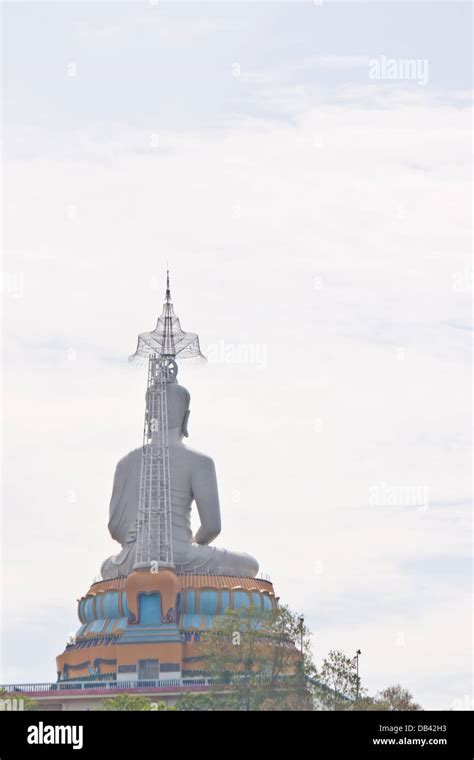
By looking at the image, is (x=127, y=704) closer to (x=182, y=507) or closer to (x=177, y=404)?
(x=182, y=507)

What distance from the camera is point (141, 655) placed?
60.3 metres

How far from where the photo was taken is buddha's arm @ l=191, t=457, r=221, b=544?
218 feet

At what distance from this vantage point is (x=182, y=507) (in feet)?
217

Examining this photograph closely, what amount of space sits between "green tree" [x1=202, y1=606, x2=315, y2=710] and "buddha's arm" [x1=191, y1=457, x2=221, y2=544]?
15.9 m

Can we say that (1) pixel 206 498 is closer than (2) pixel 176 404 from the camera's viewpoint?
Yes

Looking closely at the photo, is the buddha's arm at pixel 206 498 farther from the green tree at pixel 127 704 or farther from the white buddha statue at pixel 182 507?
the green tree at pixel 127 704

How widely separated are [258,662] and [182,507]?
18551 mm

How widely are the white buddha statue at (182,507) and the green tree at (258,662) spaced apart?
14.1 metres

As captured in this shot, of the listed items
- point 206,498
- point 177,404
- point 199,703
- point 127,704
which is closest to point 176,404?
point 177,404

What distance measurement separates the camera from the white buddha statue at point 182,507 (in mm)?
64625
